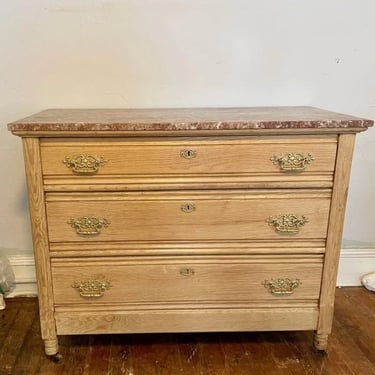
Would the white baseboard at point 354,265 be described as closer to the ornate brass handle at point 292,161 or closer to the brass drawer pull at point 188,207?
the ornate brass handle at point 292,161

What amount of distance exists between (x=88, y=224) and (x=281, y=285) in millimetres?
734

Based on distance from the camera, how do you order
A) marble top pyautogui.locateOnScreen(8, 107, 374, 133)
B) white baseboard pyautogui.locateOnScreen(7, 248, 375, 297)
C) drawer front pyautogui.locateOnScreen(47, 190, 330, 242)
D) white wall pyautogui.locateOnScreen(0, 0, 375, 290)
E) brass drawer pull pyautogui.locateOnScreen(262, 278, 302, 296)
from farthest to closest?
white baseboard pyautogui.locateOnScreen(7, 248, 375, 297)
white wall pyautogui.locateOnScreen(0, 0, 375, 290)
brass drawer pull pyautogui.locateOnScreen(262, 278, 302, 296)
drawer front pyautogui.locateOnScreen(47, 190, 330, 242)
marble top pyautogui.locateOnScreen(8, 107, 374, 133)

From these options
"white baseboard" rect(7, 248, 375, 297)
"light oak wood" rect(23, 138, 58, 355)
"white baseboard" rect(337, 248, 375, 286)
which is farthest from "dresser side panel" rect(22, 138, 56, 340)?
"white baseboard" rect(337, 248, 375, 286)

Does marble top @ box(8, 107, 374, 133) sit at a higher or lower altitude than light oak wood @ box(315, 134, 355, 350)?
higher

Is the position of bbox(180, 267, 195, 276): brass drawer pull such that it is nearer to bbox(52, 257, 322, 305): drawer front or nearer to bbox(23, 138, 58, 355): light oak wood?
bbox(52, 257, 322, 305): drawer front

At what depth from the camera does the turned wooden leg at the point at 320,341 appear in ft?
5.12

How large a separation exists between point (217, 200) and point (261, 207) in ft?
A: 0.52

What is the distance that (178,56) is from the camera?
1.79 m

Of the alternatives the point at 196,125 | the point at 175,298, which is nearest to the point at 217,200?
the point at 196,125

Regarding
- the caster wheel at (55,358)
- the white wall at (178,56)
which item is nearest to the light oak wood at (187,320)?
the caster wheel at (55,358)

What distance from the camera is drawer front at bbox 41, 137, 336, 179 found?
1341 mm

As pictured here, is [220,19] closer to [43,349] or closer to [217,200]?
[217,200]

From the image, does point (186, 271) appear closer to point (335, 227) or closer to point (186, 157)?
point (186, 157)

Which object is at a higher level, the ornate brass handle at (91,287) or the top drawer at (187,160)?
the top drawer at (187,160)
